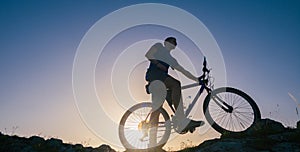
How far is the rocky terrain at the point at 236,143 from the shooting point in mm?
6332

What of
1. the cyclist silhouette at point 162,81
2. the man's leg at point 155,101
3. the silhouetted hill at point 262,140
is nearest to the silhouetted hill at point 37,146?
the man's leg at point 155,101

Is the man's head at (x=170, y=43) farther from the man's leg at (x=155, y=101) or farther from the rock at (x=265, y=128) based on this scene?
the rock at (x=265, y=128)

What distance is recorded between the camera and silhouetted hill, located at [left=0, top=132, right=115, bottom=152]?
8391mm

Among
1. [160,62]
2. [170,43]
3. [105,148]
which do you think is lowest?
[105,148]

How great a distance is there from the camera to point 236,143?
21.7 ft

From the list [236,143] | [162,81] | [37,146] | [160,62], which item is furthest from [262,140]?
[37,146]

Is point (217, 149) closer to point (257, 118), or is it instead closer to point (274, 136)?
point (274, 136)

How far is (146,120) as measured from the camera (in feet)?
29.0

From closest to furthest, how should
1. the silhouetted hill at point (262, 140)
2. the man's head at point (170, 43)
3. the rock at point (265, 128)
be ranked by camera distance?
the silhouetted hill at point (262, 140)
the rock at point (265, 128)
the man's head at point (170, 43)

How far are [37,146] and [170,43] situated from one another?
4918 mm

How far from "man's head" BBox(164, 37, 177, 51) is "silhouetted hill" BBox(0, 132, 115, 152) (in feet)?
11.2

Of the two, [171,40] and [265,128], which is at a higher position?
[171,40]

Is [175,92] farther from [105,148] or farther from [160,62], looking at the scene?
[105,148]

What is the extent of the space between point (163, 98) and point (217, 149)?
262 centimetres
